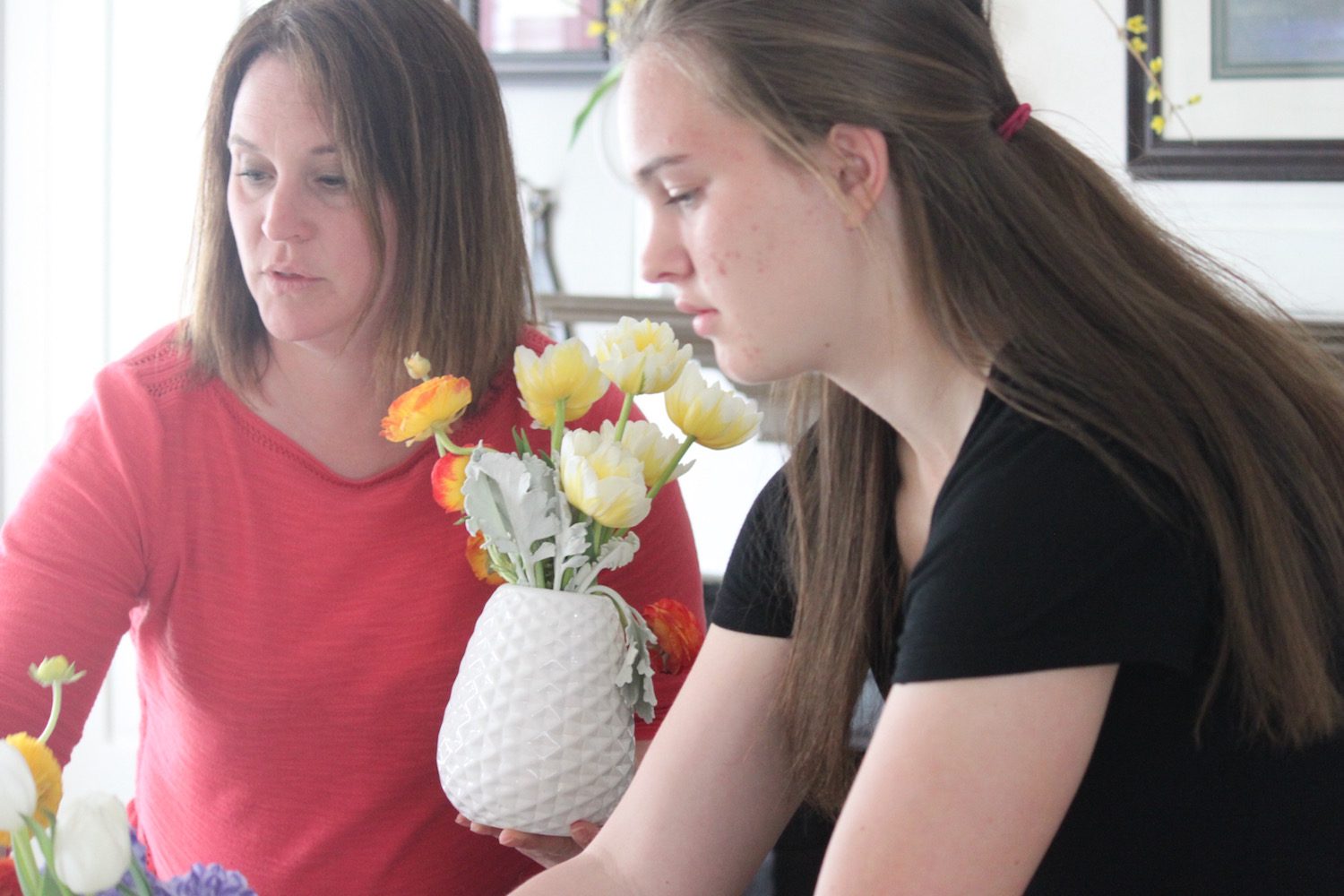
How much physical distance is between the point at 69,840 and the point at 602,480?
41cm

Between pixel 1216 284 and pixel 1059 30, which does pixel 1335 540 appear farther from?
pixel 1059 30

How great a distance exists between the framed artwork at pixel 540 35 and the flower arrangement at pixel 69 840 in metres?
1.93

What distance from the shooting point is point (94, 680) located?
114cm

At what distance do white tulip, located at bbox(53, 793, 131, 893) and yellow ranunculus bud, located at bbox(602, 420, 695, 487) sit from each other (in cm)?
44

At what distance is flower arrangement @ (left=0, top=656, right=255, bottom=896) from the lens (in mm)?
553

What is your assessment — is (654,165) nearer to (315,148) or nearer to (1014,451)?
(1014,451)

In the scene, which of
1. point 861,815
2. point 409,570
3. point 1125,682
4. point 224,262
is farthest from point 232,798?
point 1125,682

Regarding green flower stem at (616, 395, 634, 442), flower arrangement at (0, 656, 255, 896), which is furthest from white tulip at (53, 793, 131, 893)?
green flower stem at (616, 395, 634, 442)

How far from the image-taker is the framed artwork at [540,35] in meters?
2.38

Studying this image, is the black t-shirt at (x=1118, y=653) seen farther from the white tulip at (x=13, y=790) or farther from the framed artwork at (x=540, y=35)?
the framed artwork at (x=540, y=35)

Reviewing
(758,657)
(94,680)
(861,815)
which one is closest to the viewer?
(861,815)

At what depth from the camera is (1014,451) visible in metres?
0.76

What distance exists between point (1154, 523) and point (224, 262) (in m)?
0.90

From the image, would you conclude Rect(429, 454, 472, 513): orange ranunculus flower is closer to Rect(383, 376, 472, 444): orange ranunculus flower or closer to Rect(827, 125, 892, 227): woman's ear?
Rect(383, 376, 472, 444): orange ranunculus flower
